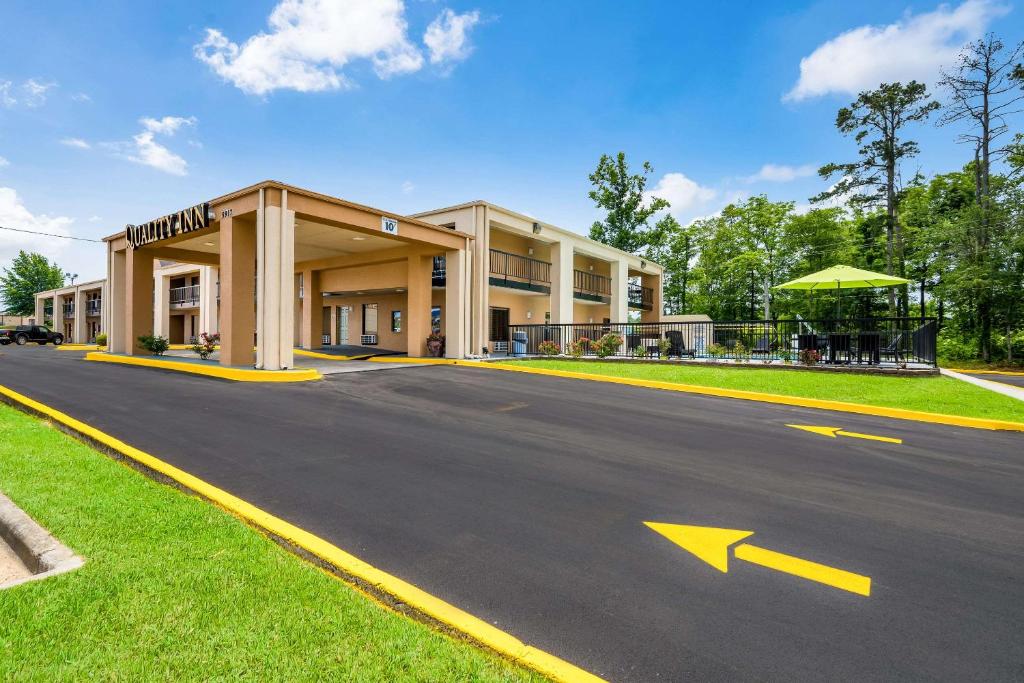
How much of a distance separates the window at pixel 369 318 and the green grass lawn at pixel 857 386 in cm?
1215

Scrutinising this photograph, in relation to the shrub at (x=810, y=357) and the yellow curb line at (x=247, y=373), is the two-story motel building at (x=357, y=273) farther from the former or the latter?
the shrub at (x=810, y=357)

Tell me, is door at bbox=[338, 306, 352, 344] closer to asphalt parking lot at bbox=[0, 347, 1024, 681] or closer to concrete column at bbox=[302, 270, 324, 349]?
concrete column at bbox=[302, 270, 324, 349]

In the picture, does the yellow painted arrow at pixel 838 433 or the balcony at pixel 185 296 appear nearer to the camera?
the yellow painted arrow at pixel 838 433

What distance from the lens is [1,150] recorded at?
2386 centimetres

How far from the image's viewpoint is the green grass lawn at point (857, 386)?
28.1ft

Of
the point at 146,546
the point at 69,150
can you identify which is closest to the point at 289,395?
the point at 146,546

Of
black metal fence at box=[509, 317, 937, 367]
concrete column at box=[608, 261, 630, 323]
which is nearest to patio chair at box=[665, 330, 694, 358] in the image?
black metal fence at box=[509, 317, 937, 367]

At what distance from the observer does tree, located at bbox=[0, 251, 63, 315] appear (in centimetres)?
6238

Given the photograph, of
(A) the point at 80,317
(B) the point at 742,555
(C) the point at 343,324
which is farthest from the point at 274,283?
(A) the point at 80,317

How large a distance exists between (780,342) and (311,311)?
2086 cm

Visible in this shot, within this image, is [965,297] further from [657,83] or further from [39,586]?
[39,586]

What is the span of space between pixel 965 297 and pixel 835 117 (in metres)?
13.6

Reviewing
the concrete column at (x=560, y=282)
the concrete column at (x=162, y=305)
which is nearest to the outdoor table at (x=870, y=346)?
the concrete column at (x=560, y=282)

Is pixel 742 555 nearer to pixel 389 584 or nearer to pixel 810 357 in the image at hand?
pixel 389 584
